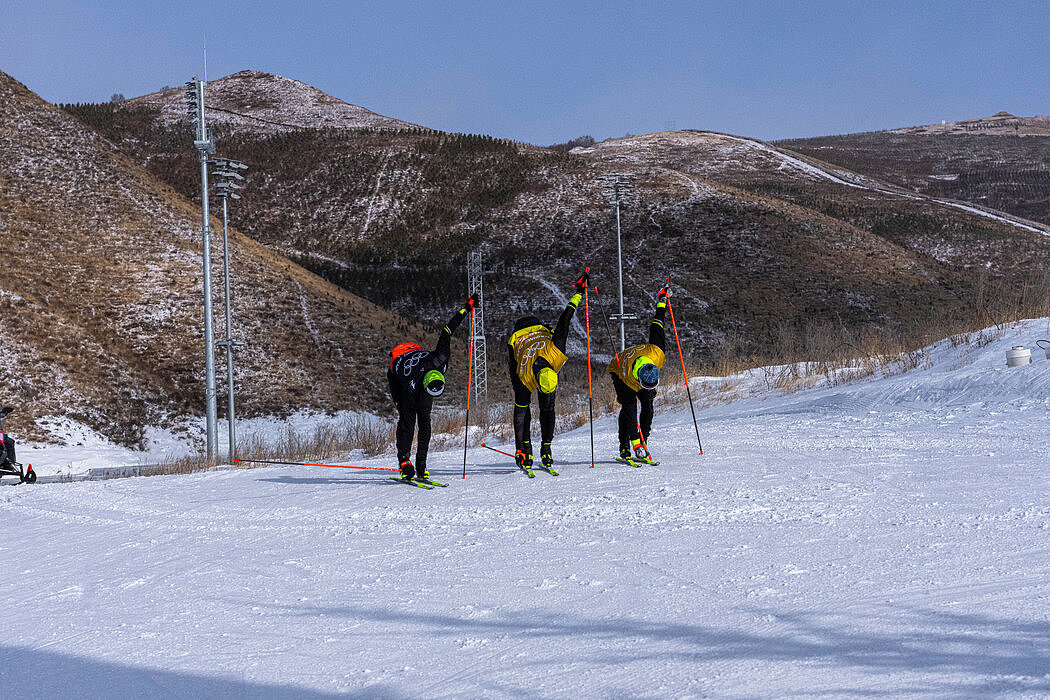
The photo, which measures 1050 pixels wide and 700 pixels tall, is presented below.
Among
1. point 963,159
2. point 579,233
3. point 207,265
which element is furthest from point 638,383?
point 963,159

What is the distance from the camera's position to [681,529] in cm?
667

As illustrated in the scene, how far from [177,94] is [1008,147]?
136023 millimetres

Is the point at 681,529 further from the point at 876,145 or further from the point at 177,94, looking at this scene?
the point at 876,145

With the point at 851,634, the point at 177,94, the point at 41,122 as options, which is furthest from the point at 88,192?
the point at 177,94

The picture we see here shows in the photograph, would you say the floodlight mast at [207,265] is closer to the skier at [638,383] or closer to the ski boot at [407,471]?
the ski boot at [407,471]

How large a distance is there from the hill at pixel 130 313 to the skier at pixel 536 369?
27.8m

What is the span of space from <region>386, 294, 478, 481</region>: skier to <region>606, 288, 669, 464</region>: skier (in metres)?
2.20

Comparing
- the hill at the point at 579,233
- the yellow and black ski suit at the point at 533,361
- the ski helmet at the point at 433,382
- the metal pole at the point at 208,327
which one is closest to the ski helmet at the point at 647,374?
the yellow and black ski suit at the point at 533,361

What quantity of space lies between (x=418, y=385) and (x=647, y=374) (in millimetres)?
2882

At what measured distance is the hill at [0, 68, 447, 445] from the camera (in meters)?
36.5

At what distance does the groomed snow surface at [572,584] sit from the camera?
377 centimetres

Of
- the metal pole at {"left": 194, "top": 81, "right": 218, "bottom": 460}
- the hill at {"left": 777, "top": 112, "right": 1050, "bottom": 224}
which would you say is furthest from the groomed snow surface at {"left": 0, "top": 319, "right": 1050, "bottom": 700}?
the hill at {"left": 777, "top": 112, "right": 1050, "bottom": 224}

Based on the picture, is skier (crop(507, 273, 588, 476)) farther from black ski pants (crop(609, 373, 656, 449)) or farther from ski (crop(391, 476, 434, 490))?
ski (crop(391, 476, 434, 490))

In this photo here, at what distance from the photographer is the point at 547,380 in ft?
34.1
